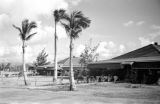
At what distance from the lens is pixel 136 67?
27.2 metres

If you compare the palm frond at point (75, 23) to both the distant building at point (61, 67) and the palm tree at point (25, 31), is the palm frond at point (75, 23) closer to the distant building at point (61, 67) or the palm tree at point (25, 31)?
the palm tree at point (25, 31)

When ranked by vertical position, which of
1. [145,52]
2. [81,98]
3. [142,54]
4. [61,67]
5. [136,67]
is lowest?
[81,98]

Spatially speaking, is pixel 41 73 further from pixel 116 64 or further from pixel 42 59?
pixel 116 64

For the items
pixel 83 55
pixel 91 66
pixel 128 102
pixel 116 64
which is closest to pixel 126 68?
pixel 116 64

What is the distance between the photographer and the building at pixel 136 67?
1005 inches

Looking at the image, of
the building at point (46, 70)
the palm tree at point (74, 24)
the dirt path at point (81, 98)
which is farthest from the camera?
the building at point (46, 70)

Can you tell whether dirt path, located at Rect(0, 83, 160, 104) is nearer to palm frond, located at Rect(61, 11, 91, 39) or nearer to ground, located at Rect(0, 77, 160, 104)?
ground, located at Rect(0, 77, 160, 104)

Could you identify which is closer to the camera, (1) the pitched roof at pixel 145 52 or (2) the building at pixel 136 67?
(2) the building at pixel 136 67

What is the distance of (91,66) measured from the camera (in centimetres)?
3275

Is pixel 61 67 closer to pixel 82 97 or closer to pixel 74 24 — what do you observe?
pixel 74 24

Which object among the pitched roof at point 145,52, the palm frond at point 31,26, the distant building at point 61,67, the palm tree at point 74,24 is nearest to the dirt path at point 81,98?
the palm tree at point 74,24

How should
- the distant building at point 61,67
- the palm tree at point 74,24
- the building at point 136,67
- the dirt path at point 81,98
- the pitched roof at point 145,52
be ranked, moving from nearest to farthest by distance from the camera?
1. the dirt path at point 81,98
2. the palm tree at point 74,24
3. the building at point 136,67
4. the pitched roof at point 145,52
5. the distant building at point 61,67

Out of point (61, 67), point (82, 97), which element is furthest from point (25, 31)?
point (61, 67)

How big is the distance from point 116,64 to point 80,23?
38.8ft
